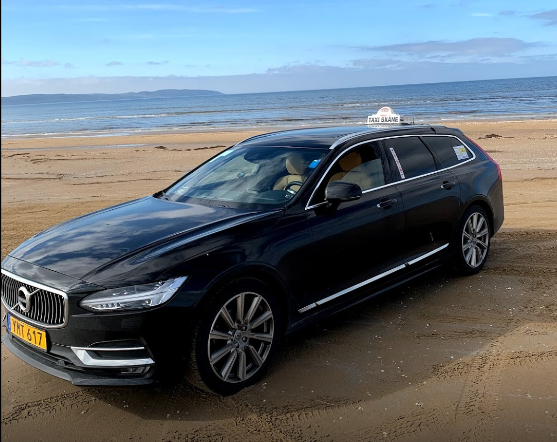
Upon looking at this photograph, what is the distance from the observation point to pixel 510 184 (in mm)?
11633

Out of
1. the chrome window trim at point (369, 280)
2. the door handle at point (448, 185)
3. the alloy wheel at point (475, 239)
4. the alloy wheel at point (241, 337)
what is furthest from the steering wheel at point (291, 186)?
the alloy wheel at point (475, 239)

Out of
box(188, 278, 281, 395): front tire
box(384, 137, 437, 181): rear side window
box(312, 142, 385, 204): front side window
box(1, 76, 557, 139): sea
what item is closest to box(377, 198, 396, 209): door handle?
box(312, 142, 385, 204): front side window

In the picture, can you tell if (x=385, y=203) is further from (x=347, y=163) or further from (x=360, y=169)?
(x=347, y=163)

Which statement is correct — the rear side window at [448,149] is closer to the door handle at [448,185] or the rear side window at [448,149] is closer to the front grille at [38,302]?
the door handle at [448,185]

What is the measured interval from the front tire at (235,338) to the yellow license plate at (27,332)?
3.03 ft

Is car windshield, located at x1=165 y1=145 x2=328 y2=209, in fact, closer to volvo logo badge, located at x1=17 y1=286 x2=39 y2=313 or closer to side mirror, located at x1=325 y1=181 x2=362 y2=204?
side mirror, located at x1=325 y1=181 x2=362 y2=204

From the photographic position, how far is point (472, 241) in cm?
604

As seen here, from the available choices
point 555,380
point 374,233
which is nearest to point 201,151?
Answer: point 374,233

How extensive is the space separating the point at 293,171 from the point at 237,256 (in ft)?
4.14

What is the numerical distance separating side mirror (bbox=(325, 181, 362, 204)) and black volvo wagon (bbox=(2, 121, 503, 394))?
1 cm

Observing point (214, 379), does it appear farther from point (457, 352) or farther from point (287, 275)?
point (457, 352)

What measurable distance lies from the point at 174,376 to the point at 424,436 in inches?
59.5

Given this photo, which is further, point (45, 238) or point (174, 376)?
point (45, 238)

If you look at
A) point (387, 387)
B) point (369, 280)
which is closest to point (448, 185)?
point (369, 280)
